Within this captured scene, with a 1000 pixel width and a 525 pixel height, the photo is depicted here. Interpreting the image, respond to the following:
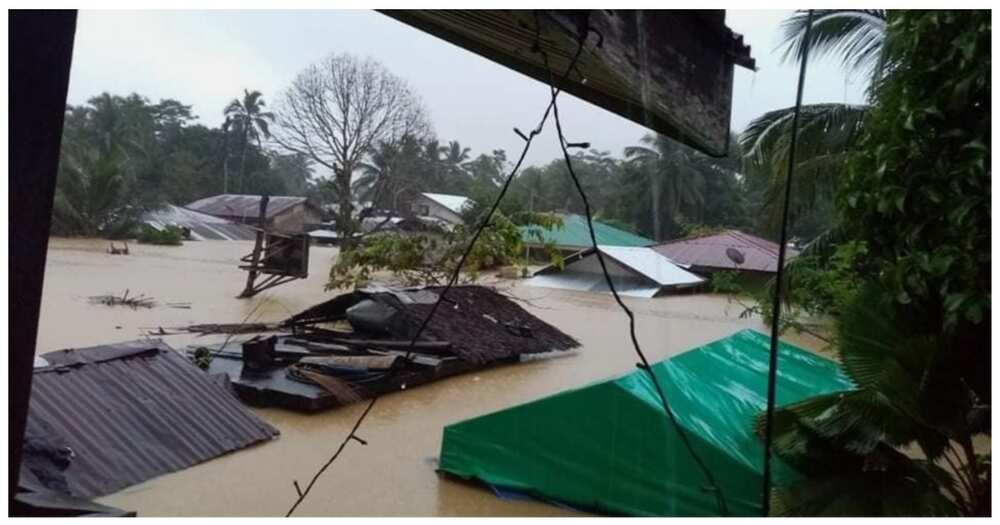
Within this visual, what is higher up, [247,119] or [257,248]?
[247,119]

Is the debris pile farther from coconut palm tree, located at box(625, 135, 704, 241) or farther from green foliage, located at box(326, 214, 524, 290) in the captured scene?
coconut palm tree, located at box(625, 135, 704, 241)

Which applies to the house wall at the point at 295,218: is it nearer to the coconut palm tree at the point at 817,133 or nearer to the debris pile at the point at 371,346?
the debris pile at the point at 371,346

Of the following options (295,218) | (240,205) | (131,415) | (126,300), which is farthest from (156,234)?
(131,415)

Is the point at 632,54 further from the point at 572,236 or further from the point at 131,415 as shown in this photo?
the point at 572,236

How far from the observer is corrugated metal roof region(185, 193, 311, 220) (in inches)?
293

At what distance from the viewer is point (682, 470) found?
2.93 metres

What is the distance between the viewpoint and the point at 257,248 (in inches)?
335

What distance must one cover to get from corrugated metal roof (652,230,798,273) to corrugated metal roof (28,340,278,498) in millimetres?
3266

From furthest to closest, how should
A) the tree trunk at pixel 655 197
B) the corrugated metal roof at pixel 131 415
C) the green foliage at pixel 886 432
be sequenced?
the tree trunk at pixel 655 197, the corrugated metal roof at pixel 131 415, the green foliage at pixel 886 432

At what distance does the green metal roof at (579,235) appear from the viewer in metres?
4.05

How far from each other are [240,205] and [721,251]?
4.89m

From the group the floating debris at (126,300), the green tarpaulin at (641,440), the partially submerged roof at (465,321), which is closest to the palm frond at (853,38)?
the green tarpaulin at (641,440)

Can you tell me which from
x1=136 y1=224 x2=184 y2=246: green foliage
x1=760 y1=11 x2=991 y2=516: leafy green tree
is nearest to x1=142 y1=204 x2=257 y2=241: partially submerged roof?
x1=136 y1=224 x2=184 y2=246: green foliage

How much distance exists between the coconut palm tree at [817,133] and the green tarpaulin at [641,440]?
2.50 meters
